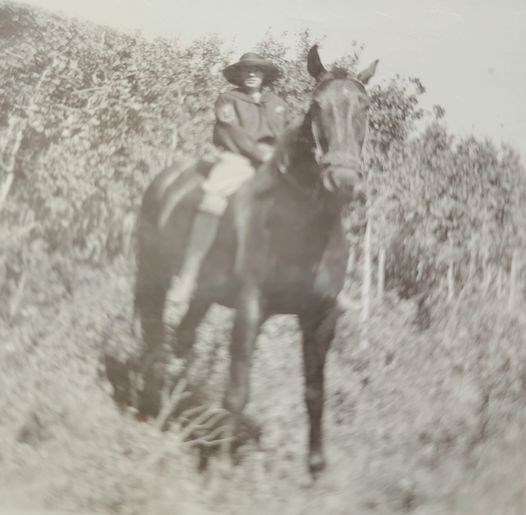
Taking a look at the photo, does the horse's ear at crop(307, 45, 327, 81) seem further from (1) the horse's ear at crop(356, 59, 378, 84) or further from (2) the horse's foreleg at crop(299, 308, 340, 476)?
(2) the horse's foreleg at crop(299, 308, 340, 476)

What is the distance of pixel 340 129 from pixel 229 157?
0.87 ft

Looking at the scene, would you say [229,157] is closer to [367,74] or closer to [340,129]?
[340,129]

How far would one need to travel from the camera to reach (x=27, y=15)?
173 cm

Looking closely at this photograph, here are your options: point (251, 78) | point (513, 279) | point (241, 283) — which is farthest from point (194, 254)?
point (513, 279)

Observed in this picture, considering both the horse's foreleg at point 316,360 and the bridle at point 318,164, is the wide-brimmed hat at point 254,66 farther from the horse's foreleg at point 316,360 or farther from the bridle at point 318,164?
the horse's foreleg at point 316,360

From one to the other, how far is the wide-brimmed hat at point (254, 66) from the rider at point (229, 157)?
5 cm

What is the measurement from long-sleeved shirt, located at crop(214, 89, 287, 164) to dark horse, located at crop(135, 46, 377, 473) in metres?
0.04

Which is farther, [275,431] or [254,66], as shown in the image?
[254,66]

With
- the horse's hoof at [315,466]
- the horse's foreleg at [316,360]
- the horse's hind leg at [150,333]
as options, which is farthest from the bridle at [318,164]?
the horse's hoof at [315,466]

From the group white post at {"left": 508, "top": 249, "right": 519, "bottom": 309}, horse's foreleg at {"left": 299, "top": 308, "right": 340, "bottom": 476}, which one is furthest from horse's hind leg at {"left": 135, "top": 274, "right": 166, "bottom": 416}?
white post at {"left": 508, "top": 249, "right": 519, "bottom": 309}

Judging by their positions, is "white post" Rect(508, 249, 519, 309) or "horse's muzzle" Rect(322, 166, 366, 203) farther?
"white post" Rect(508, 249, 519, 309)

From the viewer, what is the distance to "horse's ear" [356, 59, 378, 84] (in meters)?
1.67

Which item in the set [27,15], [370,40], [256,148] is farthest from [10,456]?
[370,40]

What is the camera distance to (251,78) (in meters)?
1.68
